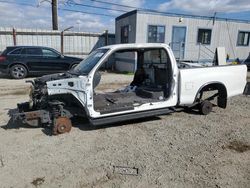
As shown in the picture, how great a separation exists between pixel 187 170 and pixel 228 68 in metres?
3.61

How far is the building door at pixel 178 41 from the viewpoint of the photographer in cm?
1520

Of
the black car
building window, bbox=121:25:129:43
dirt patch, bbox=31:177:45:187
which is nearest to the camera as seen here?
dirt patch, bbox=31:177:45:187

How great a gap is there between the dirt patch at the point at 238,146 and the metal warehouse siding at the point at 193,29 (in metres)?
10.8

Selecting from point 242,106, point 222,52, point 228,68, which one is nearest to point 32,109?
point 228,68

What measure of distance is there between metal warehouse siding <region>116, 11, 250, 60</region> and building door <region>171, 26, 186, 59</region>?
24cm

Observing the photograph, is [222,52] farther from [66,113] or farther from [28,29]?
[28,29]

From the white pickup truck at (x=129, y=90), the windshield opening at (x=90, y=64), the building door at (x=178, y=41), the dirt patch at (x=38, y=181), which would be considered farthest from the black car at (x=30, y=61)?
the dirt patch at (x=38, y=181)

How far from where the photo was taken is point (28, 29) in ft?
50.1

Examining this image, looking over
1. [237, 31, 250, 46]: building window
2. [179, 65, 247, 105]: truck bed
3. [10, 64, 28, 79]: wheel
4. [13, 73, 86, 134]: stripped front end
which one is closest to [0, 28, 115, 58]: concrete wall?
[10, 64, 28, 79]: wheel

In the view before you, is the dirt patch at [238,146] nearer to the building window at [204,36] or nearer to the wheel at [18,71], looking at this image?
the wheel at [18,71]

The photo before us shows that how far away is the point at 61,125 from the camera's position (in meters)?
4.54

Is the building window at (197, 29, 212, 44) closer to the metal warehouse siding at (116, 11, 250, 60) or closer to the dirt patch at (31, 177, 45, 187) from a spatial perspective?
the metal warehouse siding at (116, 11, 250, 60)

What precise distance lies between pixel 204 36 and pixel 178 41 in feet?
7.51

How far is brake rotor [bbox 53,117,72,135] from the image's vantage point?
450cm
